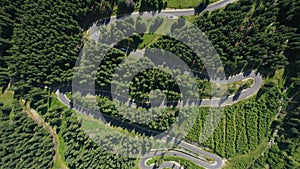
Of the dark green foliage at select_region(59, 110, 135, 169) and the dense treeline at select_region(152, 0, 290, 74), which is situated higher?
the dense treeline at select_region(152, 0, 290, 74)

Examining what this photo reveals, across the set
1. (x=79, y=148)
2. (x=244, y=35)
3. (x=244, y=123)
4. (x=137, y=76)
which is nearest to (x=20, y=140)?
(x=79, y=148)

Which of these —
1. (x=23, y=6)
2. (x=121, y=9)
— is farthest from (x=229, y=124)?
(x=23, y=6)

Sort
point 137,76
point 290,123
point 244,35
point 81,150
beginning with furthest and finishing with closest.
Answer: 1. point 81,150
2. point 290,123
3. point 137,76
4. point 244,35

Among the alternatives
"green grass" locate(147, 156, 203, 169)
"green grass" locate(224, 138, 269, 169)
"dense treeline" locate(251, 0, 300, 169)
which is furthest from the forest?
"green grass" locate(147, 156, 203, 169)

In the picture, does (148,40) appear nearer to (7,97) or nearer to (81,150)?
(81,150)

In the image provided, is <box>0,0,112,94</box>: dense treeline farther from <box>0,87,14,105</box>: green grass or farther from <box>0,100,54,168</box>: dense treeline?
<box>0,100,54,168</box>: dense treeline

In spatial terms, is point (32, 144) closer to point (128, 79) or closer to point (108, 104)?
point (108, 104)
